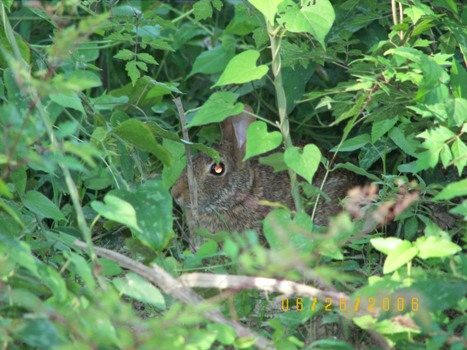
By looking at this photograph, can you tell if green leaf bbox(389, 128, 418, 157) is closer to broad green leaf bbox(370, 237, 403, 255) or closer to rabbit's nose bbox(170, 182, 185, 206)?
A: broad green leaf bbox(370, 237, 403, 255)

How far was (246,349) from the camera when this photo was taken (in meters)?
2.34

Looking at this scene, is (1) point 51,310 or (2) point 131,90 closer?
(1) point 51,310

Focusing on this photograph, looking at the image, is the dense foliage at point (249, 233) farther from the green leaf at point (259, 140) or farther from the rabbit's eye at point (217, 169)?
the rabbit's eye at point (217, 169)

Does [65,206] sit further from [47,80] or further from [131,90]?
[47,80]

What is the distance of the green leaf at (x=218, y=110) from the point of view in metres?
2.65

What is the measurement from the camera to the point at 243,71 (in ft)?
8.69

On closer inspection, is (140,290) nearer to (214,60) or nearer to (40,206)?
(40,206)

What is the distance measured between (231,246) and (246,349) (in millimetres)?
469

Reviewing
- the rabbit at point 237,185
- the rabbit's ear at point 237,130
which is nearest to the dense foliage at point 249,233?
the rabbit at point 237,185

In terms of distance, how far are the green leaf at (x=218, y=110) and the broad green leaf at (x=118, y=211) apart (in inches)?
16.9

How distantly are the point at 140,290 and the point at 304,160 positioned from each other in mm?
707

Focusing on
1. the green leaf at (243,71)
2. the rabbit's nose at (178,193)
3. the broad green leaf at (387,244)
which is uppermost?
the green leaf at (243,71)

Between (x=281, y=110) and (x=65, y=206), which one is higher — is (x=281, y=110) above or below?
above

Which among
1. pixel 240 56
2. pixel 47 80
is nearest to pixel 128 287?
pixel 47 80
